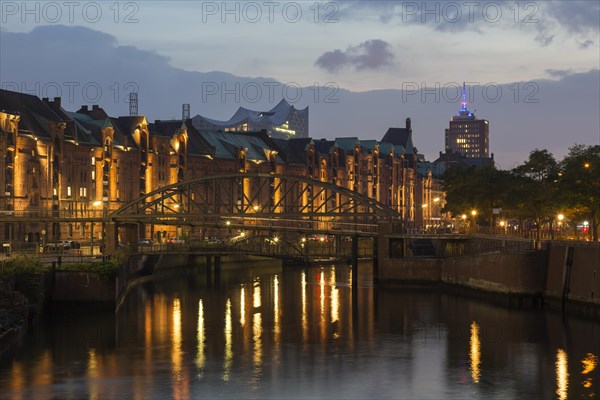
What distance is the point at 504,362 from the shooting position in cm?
5922

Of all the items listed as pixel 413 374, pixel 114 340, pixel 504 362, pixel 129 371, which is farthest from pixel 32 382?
pixel 504 362

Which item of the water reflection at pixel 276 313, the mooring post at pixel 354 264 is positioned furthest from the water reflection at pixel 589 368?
the mooring post at pixel 354 264

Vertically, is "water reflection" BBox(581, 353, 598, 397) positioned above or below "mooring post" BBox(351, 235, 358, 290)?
below

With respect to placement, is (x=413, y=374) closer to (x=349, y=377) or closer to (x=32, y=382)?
(x=349, y=377)

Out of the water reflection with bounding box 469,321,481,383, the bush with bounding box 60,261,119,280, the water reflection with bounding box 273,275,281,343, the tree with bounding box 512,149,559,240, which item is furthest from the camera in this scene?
the tree with bounding box 512,149,559,240

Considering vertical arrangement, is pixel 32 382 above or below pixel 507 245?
below

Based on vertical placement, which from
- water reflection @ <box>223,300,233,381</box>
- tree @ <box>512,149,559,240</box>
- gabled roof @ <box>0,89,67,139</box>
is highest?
gabled roof @ <box>0,89,67,139</box>

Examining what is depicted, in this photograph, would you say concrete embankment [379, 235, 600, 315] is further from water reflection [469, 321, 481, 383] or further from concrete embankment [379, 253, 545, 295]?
water reflection [469, 321, 481, 383]

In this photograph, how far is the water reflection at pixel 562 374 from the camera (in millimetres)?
51188

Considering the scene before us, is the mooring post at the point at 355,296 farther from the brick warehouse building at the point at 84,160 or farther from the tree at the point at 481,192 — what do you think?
the brick warehouse building at the point at 84,160

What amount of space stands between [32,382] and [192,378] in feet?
25.1


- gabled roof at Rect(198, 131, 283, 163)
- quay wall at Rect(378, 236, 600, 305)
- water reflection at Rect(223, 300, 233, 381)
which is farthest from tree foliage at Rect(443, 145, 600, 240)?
gabled roof at Rect(198, 131, 283, 163)

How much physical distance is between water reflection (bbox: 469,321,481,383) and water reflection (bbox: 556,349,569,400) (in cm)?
400

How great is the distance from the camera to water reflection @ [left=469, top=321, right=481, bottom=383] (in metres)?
56.1
